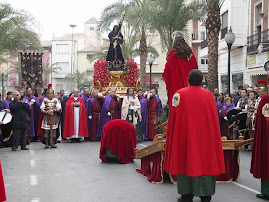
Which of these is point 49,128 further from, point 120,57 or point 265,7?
point 265,7

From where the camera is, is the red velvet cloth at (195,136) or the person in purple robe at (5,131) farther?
the person in purple robe at (5,131)

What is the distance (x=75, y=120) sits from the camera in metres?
16.9

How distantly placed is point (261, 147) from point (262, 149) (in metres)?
0.04

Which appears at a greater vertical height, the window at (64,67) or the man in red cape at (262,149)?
the window at (64,67)

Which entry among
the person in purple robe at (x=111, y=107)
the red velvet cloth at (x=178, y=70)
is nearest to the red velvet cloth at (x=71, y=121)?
the person in purple robe at (x=111, y=107)

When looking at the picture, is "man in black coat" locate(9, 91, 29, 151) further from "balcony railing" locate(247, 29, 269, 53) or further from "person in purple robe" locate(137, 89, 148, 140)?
"balcony railing" locate(247, 29, 269, 53)

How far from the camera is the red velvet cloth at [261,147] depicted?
7.18 metres

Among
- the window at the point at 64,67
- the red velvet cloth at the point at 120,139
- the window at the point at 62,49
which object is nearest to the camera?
the red velvet cloth at the point at 120,139

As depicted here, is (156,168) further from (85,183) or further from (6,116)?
(6,116)

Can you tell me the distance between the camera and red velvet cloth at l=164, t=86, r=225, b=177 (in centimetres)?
643

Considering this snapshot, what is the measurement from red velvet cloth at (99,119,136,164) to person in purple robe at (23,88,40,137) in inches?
249

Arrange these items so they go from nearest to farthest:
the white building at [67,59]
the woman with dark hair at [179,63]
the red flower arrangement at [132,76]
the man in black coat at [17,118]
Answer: the woman with dark hair at [179,63], the man in black coat at [17,118], the red flower arrangement at [132,76], the white building at [67,59]

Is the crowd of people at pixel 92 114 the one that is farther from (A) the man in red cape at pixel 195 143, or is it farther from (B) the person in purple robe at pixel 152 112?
(A) the man in red cape at pixel 195 143

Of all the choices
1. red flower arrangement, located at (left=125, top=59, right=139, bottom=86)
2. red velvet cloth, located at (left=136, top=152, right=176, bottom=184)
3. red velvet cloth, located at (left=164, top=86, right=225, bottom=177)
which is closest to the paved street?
red velvet cloth, located at (left=136, top=152, right=176, bottom=184)
